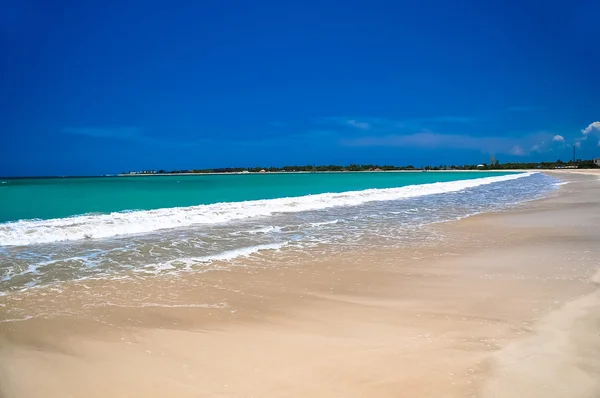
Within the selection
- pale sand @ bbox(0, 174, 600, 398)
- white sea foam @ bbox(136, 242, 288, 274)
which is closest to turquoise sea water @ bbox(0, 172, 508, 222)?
white sea foam @ bbox(136, 242, 288, 274)

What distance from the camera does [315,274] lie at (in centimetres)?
632

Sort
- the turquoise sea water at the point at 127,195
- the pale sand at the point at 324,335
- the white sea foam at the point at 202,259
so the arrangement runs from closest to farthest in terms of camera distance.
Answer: the pale sand at the point at 324,335, the white sea foam at the point at 202,259, the turquoise sea water at the point at 127,195

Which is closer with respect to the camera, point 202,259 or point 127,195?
point 202,259

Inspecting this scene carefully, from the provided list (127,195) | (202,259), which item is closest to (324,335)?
(202,259)

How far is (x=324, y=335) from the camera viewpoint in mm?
3836

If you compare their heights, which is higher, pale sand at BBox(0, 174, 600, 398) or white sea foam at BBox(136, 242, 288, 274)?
white sea foam at BBox(136, 242, 288, 274)

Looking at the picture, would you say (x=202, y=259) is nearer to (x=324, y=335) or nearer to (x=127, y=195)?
(x=324, y=335)

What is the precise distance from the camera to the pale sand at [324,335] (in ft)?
9.57

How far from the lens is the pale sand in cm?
292

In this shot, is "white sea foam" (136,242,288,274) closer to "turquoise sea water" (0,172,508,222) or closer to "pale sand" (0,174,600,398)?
"pale sand" (0,174,600,398)

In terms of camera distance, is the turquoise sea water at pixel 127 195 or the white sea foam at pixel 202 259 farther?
the turquoise sea water at pixel 127 195

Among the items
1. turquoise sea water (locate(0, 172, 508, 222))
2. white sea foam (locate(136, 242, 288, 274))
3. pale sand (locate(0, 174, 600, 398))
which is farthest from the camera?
turquoise sea water (locate(0, 172, 508, 222))

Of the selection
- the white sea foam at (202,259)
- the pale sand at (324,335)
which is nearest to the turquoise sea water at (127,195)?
the white sea foam at (202,259)

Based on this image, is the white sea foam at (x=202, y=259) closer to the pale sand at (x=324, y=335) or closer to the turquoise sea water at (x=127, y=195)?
the pale sand at (x=324, y=335)
